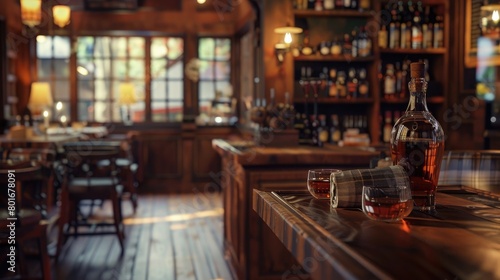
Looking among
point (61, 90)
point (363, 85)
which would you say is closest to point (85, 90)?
point (61, 90)

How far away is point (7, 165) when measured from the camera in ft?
11.5

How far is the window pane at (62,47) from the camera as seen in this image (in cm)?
890

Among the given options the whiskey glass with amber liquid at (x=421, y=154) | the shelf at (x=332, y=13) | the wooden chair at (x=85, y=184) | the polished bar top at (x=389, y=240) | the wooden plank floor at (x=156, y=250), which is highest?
the shelf at (x=332, y=13)

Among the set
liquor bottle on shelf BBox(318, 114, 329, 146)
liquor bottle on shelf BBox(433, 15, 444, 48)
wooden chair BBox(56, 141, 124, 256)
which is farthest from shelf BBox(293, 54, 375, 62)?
wooden chair BBox(56, 141, 124, 256)

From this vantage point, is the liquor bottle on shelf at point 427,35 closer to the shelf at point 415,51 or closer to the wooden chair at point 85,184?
the shelf at point 415,51

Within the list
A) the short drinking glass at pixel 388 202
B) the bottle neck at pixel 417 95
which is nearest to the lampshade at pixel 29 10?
the bottle neck at pixel 417 95

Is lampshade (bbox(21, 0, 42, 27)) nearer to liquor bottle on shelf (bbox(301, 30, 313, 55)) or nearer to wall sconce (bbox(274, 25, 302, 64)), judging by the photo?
wall sconce (bbox(274, 25, 302, 64))

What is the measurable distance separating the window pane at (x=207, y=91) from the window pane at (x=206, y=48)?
1.33 ft

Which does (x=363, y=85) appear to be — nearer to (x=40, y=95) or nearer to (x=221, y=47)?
(x=221, y=47)

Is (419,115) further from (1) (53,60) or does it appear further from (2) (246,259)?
(1) (53,60)

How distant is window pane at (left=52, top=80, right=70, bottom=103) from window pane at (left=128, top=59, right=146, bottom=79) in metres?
0.92

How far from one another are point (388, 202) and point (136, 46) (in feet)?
26.3

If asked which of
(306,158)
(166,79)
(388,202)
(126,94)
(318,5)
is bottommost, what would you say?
(306,158)

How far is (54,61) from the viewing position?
8930 mm
